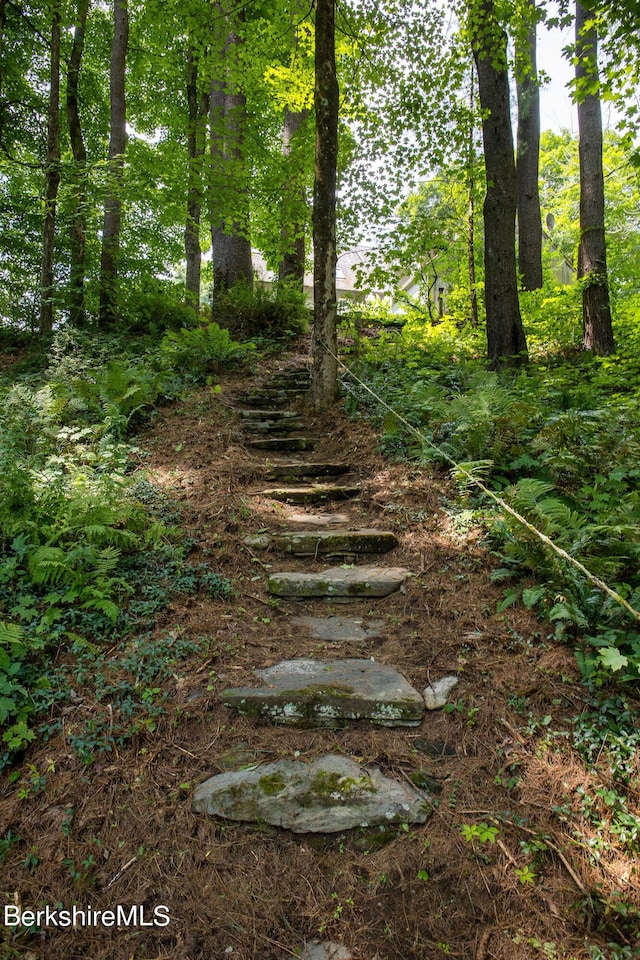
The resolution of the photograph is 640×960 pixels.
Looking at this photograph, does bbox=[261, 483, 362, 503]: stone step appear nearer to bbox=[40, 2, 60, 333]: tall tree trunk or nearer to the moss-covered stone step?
Answer: the moss-covered stone step

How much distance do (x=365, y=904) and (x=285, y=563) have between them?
93.9 inches

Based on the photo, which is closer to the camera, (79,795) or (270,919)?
(270,919)

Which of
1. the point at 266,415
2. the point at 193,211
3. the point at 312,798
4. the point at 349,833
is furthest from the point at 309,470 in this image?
the point at 193,211

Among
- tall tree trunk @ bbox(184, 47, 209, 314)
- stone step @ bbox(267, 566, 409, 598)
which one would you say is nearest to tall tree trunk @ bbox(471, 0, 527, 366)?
stone step @ bbox(267, 566, 409, 598)

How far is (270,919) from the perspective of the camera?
1875mm

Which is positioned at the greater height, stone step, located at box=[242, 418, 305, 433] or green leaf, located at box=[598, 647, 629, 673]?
stone step, located at box=[242, 418, 305, 433]

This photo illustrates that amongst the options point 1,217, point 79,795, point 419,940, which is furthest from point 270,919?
point 1,217

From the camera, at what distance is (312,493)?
500 centimetres

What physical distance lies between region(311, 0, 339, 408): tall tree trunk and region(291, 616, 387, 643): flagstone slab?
13.4ft

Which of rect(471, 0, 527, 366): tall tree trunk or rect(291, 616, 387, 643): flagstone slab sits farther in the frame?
rect(471, 0, 527, 366): tall tree trunk

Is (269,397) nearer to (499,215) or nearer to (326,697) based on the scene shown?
(499,215)

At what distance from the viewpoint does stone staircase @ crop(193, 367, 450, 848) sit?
2186 millimetres

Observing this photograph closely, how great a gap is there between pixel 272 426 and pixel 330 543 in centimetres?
278

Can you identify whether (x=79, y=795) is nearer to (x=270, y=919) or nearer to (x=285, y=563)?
(x=270, y=919)
